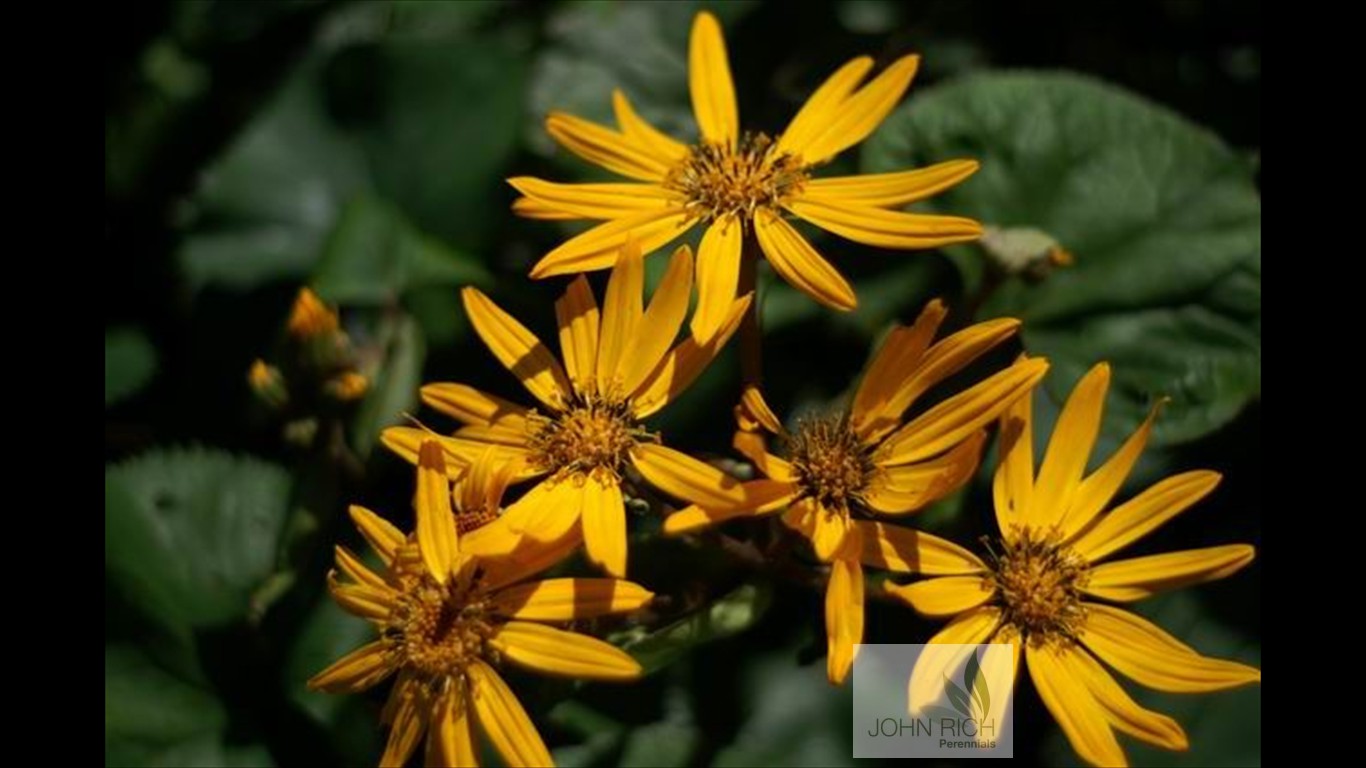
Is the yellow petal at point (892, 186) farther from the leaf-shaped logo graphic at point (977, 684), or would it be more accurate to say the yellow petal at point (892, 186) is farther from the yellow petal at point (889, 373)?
the leaf-shaped logo graphic at point (977, 684)

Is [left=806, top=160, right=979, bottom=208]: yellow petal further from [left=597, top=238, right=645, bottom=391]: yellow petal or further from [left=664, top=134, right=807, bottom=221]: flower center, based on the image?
[left=597, top=238, right=645, bottom=391]: yellow petal

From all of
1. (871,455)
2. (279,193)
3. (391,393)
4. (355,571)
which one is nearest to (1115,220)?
(871,455)

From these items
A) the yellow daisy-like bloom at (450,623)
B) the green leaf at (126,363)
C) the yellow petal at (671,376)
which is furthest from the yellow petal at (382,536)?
the green leaf at (126,363)

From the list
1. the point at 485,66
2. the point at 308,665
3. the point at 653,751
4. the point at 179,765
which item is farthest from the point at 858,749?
the point at 485,66

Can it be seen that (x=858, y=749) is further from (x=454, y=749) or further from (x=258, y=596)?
(x=258, y=596)

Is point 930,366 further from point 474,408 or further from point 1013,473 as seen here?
point 474,408

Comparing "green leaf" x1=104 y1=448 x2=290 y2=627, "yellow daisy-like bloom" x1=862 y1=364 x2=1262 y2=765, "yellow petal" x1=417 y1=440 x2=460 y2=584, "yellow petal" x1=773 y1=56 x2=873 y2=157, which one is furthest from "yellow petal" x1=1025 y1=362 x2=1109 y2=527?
"green leaf" x1=104 y1=448 x2=290 y2=627
